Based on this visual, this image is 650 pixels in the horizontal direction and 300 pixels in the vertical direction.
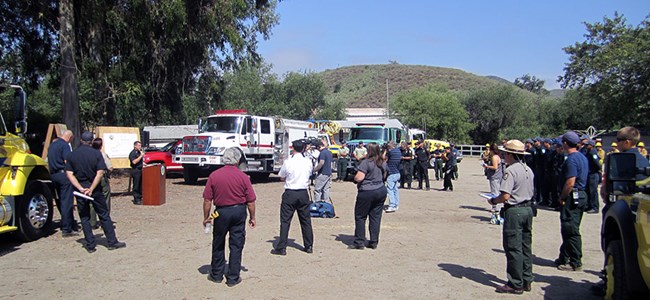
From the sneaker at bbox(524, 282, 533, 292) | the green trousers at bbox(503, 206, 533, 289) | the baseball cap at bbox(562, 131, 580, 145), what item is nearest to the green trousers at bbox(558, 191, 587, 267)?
the baseball cap at bbox(562, 131, 580, 145)

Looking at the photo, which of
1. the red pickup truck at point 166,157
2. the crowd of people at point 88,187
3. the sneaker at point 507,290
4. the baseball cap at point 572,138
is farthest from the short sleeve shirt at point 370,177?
the red pickup truck at point 166,157

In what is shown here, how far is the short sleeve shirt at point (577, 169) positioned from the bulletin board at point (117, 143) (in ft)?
39.3

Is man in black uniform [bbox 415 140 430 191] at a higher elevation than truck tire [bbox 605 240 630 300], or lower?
higher

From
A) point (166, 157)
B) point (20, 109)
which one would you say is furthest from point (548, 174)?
point (166, 157)

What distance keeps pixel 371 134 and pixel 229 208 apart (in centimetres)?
1832

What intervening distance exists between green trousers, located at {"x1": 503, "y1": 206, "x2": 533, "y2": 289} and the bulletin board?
11.8m

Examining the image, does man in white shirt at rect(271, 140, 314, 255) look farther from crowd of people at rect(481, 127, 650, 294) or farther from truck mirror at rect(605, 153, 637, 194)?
truck mirror at rect(605, 153, 637, 194)

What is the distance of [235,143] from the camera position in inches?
787

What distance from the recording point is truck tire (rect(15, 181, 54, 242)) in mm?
9234

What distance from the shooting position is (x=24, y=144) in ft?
32.7

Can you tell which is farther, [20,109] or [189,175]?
[189,175]

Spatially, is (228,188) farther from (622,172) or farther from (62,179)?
(62,179)

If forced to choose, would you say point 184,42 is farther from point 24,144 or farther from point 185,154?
point 24,144

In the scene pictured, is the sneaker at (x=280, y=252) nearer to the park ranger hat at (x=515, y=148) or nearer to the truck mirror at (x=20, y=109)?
the park ranger hat at (x=515, y=148)
